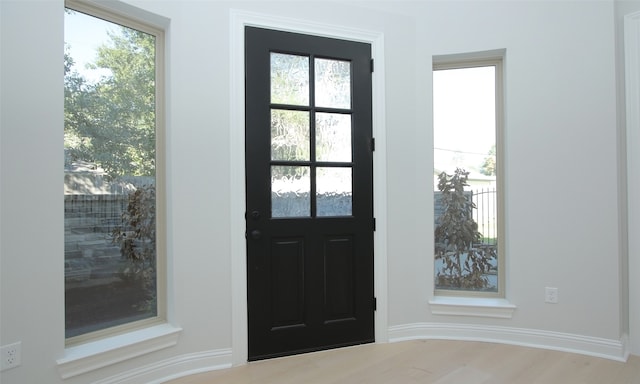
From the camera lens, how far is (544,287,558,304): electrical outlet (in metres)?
2.71

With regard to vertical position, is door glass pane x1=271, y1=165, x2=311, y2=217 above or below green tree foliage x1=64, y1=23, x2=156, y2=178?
below

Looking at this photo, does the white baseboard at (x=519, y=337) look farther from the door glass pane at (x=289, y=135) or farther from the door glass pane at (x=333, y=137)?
the door glass pane at (x=289, y=135)

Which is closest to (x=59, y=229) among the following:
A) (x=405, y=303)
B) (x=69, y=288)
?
(x=69, y=288)

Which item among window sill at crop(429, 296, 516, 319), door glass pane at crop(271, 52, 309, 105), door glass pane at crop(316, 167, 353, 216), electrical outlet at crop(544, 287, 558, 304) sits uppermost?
door glass pane at crop(271, 52, 309, 105)

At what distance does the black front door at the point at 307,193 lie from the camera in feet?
8.34

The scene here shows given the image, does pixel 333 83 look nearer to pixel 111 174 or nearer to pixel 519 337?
pixel 111 174

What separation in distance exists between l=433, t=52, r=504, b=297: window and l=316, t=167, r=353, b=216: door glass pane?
778 millimetres

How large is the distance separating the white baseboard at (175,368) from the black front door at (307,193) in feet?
0.75

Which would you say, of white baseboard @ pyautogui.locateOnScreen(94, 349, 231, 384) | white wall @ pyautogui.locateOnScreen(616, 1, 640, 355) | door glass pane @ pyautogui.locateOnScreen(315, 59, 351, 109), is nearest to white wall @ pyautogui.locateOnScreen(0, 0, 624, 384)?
white baseboard @ pyautogui.locateOnScreen(94, 349, 231, 384)

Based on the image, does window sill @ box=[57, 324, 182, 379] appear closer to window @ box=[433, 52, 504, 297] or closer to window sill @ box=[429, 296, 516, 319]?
window sill @ box=[429, 296, 516, 319]

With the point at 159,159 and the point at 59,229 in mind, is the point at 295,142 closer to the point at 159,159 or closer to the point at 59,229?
the point at 159,159

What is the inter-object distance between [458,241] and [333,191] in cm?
114

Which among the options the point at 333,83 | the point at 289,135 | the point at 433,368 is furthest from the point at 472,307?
the point at 333,83

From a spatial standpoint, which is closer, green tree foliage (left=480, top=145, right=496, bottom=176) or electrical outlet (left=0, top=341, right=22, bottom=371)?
electrical outlet (left=0, top=341, right=22, bottom=371)
